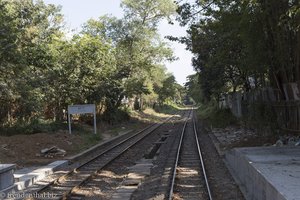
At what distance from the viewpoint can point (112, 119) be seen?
43906mm

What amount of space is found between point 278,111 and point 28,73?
14.6m

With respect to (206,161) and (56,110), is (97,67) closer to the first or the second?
(56,110)

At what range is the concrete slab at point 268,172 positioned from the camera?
843cm

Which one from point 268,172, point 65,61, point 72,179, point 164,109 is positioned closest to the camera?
point 268,172

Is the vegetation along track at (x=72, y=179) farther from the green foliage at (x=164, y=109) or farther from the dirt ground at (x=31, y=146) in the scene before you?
the green foliage at (x=164, y=109)

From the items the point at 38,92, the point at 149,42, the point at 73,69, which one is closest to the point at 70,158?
the point at 38,92

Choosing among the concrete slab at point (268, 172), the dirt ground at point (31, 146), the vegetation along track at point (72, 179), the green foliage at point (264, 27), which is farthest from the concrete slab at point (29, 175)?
the green foliage at point (264, 27)

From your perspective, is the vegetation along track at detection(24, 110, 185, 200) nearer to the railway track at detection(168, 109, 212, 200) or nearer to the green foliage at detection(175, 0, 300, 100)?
the railway track at detection(168, 109, 212, 200)

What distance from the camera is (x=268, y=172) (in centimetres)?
1020

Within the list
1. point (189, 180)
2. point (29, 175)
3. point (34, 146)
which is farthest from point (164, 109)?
point (29, 175)

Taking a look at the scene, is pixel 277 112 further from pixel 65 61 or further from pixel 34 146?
pixel 65 61

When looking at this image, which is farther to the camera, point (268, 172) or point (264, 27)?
point (264, 27)

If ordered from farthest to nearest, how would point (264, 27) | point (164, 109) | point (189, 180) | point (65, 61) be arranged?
1. point (164, 109)
2. point (65, 61)
3. point (264, 27)
4. point (189, 180)

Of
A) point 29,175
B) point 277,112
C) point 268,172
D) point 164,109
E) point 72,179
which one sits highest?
point 164,109
